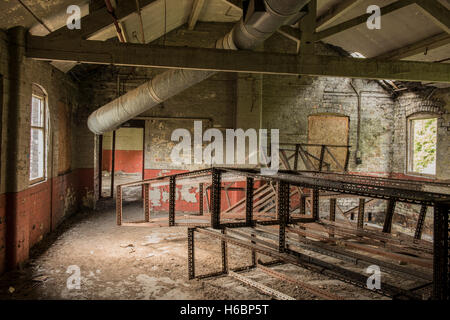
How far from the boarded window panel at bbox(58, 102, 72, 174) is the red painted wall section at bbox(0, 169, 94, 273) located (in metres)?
0.27

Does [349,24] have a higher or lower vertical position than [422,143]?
higher

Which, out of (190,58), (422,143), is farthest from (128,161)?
(422,143)

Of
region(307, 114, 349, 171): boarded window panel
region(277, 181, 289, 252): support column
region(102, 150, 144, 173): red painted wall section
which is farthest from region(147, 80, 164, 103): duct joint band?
region(102, 150, 144, 173): red painted wall section

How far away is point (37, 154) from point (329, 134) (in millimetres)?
7831

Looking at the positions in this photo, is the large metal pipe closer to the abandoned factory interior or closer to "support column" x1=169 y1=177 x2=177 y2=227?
the abandoned factory interior

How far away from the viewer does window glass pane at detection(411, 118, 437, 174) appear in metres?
8.38

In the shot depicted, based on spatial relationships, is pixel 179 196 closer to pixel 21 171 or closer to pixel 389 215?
pixel 21 171

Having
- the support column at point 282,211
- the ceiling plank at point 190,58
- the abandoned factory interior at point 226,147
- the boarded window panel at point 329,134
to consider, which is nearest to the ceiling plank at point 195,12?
the abandoned factory interior at point 226,147

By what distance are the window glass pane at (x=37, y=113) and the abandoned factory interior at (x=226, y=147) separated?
39mm

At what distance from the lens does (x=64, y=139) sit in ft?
25.2

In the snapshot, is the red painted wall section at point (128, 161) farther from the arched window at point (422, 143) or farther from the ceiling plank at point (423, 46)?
the ceiling plank at point (423, 46)

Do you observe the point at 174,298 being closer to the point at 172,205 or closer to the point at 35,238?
the point at 172,205
